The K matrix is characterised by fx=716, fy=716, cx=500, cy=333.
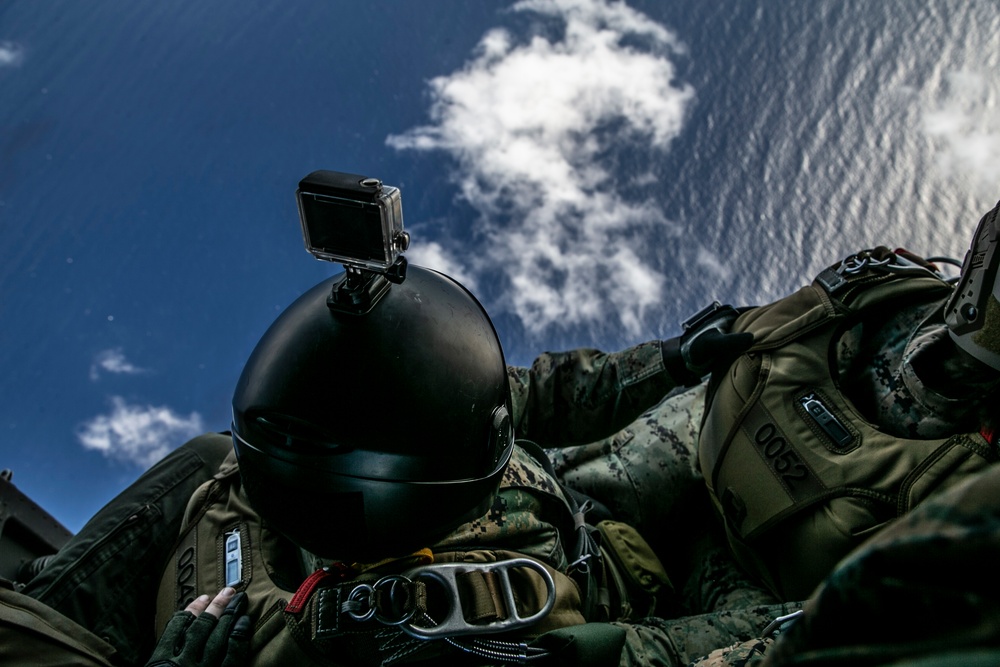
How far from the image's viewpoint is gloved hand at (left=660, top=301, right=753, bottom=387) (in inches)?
44.1

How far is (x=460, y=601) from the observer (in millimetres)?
817

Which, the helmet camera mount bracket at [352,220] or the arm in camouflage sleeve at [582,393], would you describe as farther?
the arm in camouflage sleeve at [582,393]

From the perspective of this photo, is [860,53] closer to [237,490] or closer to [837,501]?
[837,501]

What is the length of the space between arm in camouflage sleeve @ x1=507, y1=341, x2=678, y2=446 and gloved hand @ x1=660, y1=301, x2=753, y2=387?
0.07ft

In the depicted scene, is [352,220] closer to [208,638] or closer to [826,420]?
[208,638]

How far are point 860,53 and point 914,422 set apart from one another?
986mm

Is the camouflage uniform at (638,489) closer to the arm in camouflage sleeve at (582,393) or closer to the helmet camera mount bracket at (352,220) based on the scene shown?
the arm in camouflage sleeve at (582,393)

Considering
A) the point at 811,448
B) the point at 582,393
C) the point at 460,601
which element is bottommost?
the point at 460,601

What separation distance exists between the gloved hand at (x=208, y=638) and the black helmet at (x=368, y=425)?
0.14 m

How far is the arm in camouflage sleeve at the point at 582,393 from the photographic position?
3.90ft

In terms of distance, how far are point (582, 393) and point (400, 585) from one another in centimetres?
52

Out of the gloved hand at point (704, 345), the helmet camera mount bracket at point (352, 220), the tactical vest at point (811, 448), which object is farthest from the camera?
the gloved hand at point (704, 345)

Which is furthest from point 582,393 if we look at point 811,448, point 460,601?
point 460,601

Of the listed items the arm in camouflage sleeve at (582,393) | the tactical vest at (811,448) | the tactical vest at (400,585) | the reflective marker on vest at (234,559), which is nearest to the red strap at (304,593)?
the tactical vest at (400,585)
